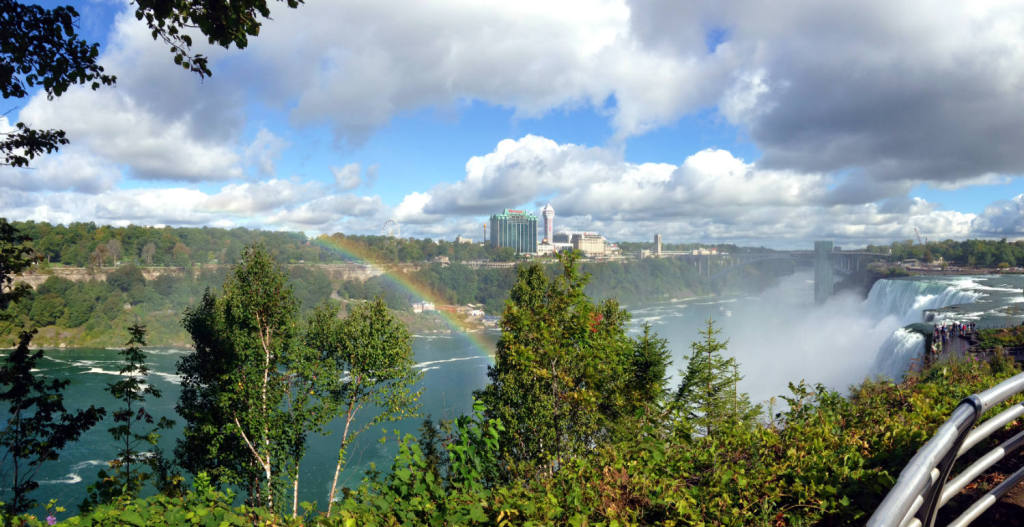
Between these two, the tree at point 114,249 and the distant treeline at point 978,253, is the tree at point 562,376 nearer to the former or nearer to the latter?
the distant treeline at point 978,253

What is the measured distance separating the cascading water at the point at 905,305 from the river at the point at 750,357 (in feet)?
0.20

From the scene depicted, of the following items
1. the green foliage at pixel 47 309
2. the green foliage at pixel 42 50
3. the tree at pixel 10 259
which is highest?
the green foliage at pixel 42 50

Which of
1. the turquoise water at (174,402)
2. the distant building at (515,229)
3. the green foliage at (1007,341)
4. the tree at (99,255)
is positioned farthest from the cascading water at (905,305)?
the distant building at (515,229)

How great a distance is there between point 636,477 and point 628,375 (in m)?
12.0

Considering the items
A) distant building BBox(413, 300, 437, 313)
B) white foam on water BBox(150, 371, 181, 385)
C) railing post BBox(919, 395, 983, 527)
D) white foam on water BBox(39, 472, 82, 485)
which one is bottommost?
white foam on water BBox(150, 371, 181, 385)

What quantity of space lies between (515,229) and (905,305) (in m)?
165

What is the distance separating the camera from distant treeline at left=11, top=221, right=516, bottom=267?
9450 cm

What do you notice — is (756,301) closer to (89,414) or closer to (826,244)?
(826,244)

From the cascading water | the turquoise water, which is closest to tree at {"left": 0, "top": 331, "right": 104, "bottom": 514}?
the turquoise water

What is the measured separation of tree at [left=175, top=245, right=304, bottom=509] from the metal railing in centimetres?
1098

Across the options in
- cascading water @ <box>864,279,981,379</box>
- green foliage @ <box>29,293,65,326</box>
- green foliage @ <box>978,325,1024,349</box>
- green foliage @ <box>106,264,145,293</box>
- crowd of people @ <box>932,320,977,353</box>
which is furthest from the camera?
green foliage @ <box>106,264,145,293</box>

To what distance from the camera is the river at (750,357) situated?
2236 cm

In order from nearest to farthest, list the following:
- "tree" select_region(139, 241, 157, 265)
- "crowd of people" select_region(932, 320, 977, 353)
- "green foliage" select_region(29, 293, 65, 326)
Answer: "crowd of people" select_region(932, 320, 977, 353) → "green foliage" select_region(29, 293, 65, 326) → "tree" select_region(139, 241, 157, 265)

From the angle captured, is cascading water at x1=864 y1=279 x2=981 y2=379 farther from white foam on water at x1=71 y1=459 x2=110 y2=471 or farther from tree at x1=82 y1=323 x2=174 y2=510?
white foam on water at x1=71 y1=459 x2=110 y2=471
